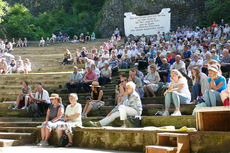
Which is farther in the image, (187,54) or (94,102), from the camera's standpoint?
(187,54)

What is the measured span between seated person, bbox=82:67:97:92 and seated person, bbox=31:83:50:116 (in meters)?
1.84

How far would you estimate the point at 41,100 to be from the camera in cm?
1161

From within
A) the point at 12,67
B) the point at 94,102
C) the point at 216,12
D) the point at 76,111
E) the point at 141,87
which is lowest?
the point at 76,111

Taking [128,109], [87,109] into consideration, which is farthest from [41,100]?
[128,109]

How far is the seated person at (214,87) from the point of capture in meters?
7.69

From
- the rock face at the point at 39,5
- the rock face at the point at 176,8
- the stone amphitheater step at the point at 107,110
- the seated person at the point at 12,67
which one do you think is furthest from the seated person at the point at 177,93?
the rock face at the point at 39,5

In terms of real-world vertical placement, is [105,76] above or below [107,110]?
above

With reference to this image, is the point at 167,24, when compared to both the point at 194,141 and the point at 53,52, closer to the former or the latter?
the point at 53,52

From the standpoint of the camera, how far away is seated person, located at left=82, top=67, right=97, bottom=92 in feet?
43.2

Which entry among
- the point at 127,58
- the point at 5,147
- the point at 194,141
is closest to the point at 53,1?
the point at 127,58

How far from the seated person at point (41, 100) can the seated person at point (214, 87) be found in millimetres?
5495

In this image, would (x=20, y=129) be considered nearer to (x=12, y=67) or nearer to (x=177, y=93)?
(x=177, y=93)

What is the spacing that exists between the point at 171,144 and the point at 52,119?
419 centimetres

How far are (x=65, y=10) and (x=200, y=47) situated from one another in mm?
30443
